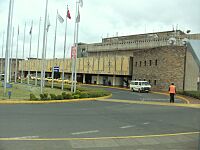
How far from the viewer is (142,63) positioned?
2142 inches

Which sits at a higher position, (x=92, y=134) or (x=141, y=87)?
(x=141, y=87)

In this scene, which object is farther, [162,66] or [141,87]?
[162,66]

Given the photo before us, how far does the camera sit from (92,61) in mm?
68562

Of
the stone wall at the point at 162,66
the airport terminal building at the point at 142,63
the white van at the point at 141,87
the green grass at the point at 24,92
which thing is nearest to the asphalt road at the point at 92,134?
the green grass at the point at 24,92

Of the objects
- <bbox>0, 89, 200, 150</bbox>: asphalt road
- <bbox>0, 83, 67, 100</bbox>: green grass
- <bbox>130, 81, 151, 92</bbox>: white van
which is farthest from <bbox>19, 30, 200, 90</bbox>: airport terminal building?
<bbox>0, 89, 200, 150</bbox>: asphalt road

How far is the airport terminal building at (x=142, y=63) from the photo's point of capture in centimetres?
4625

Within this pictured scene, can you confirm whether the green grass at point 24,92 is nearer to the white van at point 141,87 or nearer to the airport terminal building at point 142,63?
the airport terminal building at point 142,63

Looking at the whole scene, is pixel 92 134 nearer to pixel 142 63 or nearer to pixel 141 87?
pixel 141 87

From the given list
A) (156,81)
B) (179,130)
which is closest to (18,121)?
(179,130)

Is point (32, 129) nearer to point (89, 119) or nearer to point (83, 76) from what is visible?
point (89, 119)

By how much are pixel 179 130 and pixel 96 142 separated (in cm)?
432

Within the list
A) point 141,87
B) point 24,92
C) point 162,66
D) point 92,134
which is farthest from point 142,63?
point 92,134

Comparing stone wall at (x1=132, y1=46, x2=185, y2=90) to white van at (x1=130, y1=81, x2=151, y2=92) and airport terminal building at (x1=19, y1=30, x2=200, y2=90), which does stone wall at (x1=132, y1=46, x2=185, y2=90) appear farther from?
white van at (x1=130, y1=81, x2=151, y2=92)

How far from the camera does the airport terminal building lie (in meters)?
46.2
